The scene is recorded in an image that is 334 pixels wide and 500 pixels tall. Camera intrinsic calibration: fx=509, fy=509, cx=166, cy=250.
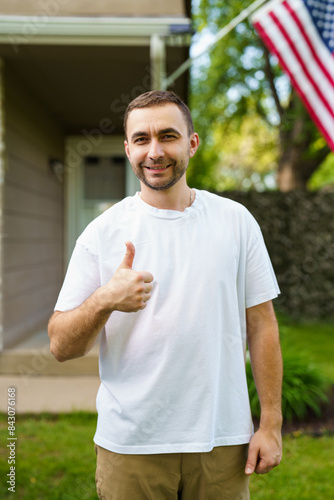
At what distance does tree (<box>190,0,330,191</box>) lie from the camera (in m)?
10.8

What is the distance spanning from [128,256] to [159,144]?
0.32m

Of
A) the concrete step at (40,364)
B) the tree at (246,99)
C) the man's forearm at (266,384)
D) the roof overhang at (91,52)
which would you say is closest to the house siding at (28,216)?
the concrete step at (40,364)

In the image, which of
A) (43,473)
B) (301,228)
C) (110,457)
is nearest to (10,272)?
(43,473)

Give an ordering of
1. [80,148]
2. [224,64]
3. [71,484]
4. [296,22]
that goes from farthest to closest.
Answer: [224,64]
[80,148]
[296,22]
[71,484]

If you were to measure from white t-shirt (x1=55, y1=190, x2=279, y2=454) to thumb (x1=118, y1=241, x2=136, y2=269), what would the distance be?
7cm

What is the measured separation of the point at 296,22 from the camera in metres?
3.54

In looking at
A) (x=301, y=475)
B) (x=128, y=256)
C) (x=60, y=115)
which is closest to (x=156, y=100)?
(x=128, y=256)

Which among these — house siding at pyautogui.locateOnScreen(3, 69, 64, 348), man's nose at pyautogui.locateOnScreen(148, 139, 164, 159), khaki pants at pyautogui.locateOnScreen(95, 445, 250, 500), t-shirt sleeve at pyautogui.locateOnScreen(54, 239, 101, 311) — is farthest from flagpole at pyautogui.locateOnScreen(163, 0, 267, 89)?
khaki pants at pyautogui.locateOnScreen(95, 445, 250, 500)

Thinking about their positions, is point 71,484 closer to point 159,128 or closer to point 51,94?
point 159,128

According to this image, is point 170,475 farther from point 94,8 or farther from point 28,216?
point 28,216

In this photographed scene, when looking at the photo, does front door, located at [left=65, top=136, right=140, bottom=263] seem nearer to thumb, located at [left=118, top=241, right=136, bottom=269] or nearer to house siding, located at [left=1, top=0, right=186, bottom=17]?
house siding, located at [left=1, top=0, right=186, bottom=17]

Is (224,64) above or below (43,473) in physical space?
above

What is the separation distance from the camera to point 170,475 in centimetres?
128

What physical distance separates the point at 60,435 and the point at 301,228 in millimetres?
5996
